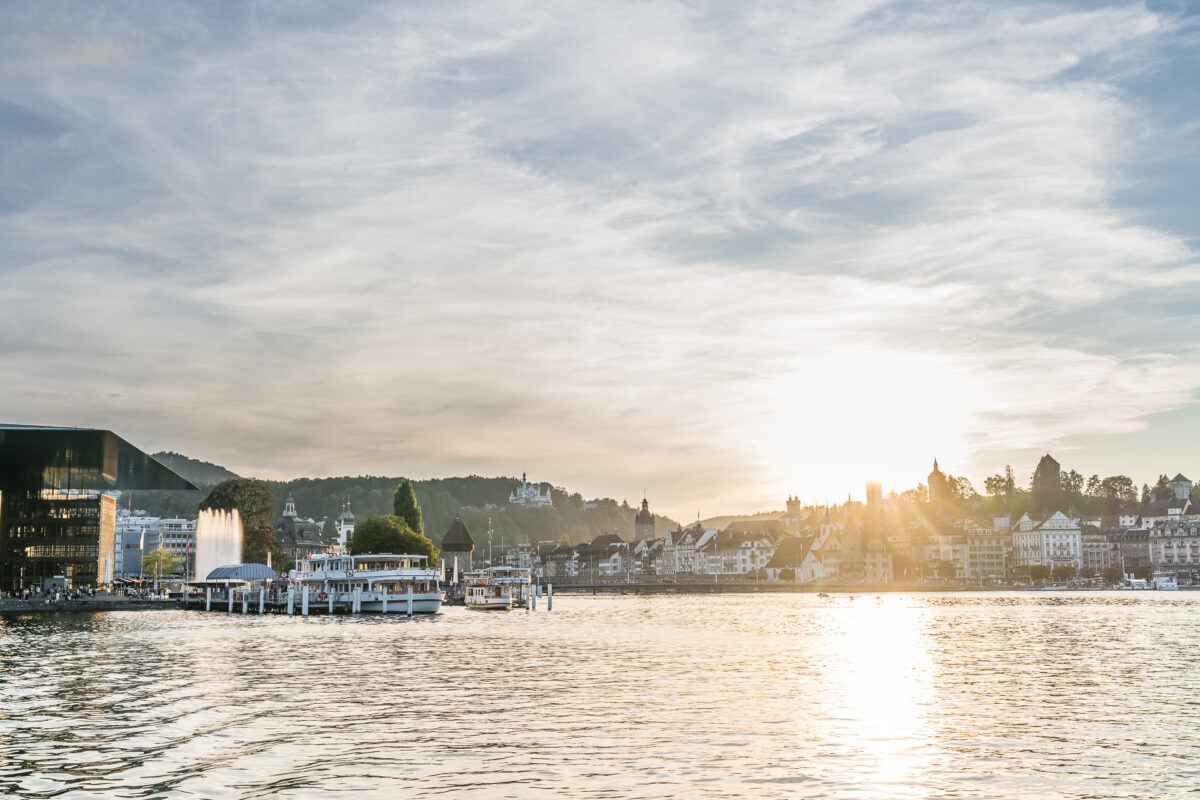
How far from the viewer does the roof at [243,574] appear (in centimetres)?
11618

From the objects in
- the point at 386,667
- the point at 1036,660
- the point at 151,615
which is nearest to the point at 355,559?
the point at 151,615

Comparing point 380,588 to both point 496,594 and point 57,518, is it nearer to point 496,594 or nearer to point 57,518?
point 496,594

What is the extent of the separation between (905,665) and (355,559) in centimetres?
7274

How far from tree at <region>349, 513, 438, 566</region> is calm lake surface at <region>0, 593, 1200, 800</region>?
76502 millimetres

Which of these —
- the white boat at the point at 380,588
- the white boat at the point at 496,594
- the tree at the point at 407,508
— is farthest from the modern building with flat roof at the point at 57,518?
the tree at the point at 407,508

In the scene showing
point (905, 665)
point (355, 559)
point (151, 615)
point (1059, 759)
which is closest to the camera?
point (1059, 759)

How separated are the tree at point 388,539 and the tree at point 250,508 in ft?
37.4

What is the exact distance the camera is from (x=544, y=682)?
40156mm

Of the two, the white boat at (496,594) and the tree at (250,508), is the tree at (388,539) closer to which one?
the white boat at (496,594)

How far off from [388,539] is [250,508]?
19181 millimetres

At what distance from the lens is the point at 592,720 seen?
29.8 meters

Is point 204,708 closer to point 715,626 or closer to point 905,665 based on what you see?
point 905,665

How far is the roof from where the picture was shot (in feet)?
381

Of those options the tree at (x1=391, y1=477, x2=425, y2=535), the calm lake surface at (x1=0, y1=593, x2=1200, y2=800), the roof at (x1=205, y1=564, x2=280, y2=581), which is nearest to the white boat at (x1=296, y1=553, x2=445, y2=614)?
the roof at (x1=205, y1=564, x2=280, y2=581)
